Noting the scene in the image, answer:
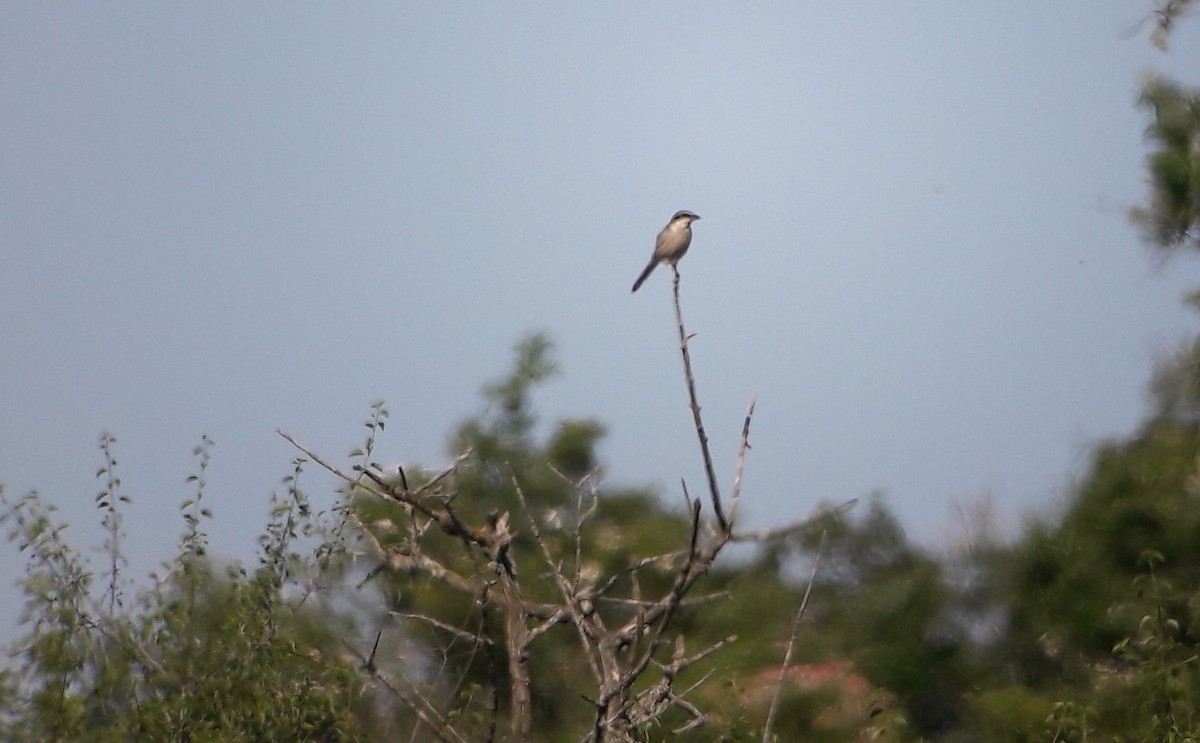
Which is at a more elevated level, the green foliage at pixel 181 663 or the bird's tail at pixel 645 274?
the bird's tail at pixel 645 274

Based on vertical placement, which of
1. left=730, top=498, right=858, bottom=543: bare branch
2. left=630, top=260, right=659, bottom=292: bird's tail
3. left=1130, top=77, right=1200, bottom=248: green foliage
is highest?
left=1130, top=77, right=1200, bottom=248: green foliage

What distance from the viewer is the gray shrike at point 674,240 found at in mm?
9016

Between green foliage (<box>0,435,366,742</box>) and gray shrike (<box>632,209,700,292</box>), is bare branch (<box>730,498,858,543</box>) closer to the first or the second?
green foliage (<box>0,435,366,742</box>)

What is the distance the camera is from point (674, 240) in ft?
29.8

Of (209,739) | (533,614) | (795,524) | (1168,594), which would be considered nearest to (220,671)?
(209,739)

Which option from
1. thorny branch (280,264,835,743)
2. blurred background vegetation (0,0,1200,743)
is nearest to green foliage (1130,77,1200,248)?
blurred background vegetation (0,0,1200,743)

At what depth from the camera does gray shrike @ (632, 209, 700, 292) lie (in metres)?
9.02

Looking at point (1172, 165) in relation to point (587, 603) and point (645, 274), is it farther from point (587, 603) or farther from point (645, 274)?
point (587, 603)

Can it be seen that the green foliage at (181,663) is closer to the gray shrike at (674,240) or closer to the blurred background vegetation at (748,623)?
the blurred background vegetation at (748,623)

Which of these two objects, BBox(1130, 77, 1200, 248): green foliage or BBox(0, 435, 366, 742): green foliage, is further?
BBox(1130, 77, 1200, 248): green foliage

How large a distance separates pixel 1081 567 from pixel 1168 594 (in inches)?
172

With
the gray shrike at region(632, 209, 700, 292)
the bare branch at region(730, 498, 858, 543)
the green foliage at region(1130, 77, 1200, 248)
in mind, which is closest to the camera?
the bare branch at region(730, 498, 858, 543)

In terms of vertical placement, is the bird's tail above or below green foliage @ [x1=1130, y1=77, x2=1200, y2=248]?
below

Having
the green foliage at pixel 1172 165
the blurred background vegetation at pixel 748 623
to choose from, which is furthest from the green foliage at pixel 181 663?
the green foliage at pixel 1172 165
